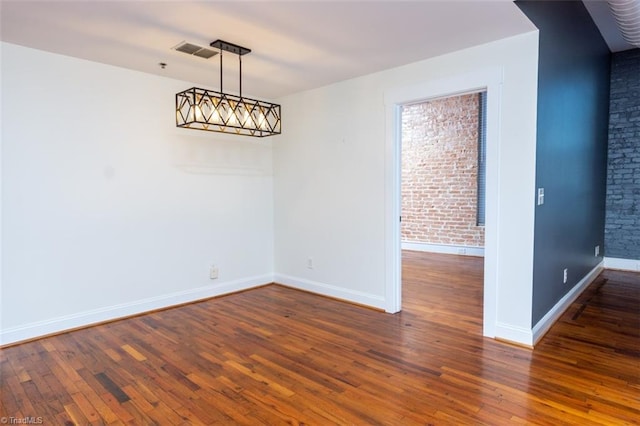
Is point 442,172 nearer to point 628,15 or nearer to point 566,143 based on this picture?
point 566,143

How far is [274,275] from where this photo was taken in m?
5.07

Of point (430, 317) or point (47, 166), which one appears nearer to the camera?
point (47, 166)

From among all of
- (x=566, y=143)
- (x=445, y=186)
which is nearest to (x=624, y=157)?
(x=445, y=186)

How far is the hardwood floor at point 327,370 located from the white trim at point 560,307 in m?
0.08

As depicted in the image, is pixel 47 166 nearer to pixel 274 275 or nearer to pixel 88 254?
pixel 88 254

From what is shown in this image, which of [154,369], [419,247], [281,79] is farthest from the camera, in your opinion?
[419,247]

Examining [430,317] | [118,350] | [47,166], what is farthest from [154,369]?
[430,317]

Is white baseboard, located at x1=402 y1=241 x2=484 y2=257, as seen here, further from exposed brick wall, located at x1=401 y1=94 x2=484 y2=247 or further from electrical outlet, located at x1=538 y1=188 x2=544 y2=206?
electrical outlet, located at x1=538 y1=188 x2=544 y2=206

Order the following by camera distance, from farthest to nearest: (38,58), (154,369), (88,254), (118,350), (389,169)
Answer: (389,169) < (88,254) < (38,58) < (118,350) < (154,369)

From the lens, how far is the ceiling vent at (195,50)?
301cm

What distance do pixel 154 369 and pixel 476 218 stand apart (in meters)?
5.70

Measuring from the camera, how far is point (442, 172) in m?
7.04

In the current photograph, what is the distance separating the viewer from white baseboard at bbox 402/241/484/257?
6.76 metres

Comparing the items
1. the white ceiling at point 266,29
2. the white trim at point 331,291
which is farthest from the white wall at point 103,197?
the white trim at point 331,291
